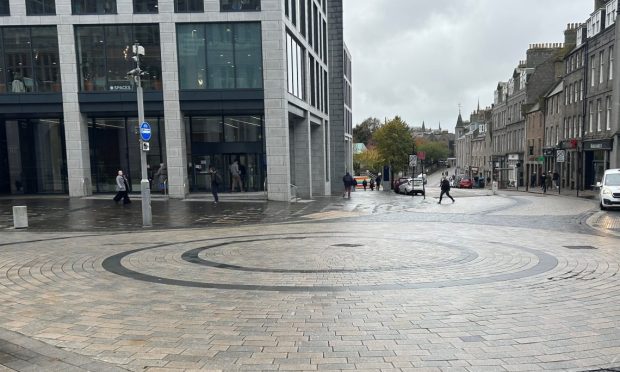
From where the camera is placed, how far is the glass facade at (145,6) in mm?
23766

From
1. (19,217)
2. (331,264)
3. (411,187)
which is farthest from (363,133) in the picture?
(331,264)

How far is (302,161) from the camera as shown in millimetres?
29844

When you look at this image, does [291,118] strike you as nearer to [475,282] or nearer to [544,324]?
[475,282]

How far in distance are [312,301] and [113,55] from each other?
901 inches

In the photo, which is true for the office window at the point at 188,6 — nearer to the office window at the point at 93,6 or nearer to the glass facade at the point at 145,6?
the glass facade at the point at 145,6

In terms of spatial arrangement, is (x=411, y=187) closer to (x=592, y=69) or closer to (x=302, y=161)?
(x=302, y=161)

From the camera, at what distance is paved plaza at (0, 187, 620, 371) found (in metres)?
4.51

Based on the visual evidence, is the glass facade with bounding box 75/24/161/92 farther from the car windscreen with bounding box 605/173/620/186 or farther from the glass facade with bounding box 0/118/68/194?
the car windscreen with bounding box 605/173/620/186

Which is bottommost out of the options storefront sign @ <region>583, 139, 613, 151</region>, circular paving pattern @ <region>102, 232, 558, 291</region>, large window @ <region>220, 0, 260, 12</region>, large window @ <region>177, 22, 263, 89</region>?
circular paving pattern @ <region>102, 232, 558, 291</region>

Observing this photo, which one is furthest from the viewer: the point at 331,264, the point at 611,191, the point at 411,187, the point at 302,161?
the point at 411,187

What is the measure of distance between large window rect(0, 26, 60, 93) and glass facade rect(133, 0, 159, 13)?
478 centimetres

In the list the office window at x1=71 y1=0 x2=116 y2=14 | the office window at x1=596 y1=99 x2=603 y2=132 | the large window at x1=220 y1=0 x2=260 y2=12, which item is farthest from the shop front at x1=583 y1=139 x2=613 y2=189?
the office window at x1=71 y1=0 x2=116 y2=14

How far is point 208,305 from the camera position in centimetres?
621

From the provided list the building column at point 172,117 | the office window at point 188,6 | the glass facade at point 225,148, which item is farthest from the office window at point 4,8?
the glass facade at point 225,148
